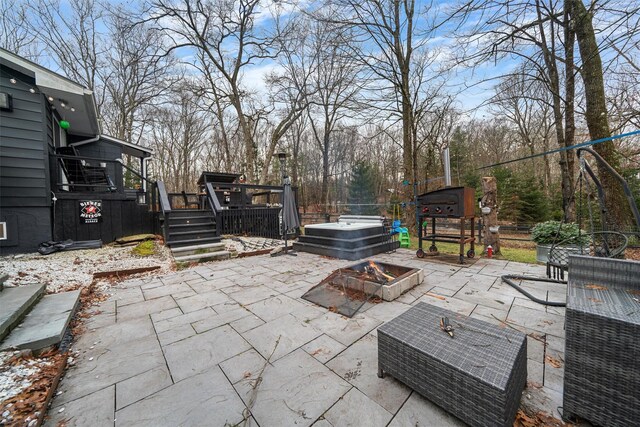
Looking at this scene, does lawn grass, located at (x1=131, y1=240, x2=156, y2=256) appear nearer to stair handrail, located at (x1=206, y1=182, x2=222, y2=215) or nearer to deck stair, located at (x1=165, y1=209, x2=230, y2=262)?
deck stair, located at (x1=165, y1=209, x2=230, y2=262)

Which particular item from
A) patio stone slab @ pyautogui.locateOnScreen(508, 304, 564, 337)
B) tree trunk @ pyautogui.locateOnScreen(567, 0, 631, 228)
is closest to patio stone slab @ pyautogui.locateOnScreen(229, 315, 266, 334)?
patio stone slab @ pyautogui.locateOnScreen(508, 304, 564, 337)

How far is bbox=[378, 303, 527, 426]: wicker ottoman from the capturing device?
1207 mm

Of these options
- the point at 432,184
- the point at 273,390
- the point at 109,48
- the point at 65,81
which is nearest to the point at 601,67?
the point at 273,390

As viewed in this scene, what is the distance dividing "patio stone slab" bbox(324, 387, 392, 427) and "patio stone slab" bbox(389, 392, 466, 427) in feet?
0.23

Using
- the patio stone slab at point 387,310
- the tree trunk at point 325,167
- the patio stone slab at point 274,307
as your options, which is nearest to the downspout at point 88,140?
the patio stone slab at point 274,307

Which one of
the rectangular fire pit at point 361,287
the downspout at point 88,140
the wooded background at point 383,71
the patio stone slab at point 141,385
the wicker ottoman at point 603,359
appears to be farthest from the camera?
the downspout at point 88,140

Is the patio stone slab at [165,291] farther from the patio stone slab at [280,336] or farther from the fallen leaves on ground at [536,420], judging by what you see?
the fallen leaves on ground at [536,420]

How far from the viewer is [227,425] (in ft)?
4.37

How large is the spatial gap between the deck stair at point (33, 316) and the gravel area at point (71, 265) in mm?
448

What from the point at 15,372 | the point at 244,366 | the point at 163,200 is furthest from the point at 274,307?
the point at 163,200

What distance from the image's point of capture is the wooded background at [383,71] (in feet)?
17.6

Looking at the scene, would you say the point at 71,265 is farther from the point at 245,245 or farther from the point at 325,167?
the point at 325,167

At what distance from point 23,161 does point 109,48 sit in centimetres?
1259

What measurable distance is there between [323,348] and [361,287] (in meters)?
1.27
